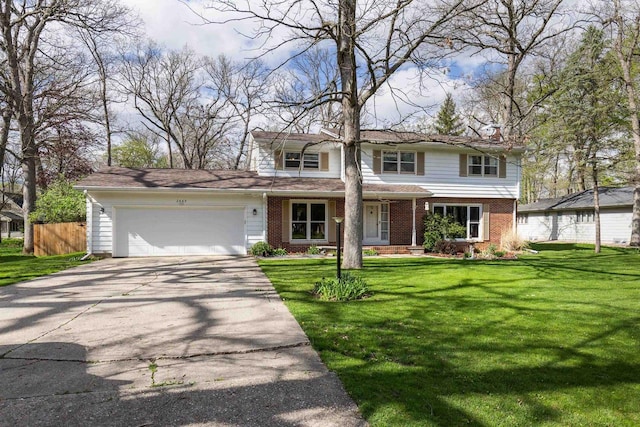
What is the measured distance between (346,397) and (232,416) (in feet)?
3.05

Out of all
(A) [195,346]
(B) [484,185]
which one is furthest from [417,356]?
(B) [484,185]

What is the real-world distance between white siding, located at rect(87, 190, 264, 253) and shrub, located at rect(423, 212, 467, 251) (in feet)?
24.1

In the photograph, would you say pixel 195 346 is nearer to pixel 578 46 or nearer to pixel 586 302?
pixel 586 302

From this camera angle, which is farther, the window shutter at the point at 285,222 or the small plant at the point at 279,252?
the window shutter at the point at 285,222

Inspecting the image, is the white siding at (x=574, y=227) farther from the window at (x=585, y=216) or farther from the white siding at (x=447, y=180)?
the white siding at (x=447, y=180)

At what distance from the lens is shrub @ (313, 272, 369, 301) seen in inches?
268

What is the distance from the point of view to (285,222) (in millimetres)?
16125

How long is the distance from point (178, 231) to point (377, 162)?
9.03m

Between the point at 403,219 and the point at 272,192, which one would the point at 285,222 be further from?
the point at 403,219

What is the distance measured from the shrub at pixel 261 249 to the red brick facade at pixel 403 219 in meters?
0.69

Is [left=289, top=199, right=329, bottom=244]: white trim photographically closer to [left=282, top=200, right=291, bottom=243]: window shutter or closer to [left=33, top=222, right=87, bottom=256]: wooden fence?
[left=282, top=200, right=291, bottom=243]: window shutter

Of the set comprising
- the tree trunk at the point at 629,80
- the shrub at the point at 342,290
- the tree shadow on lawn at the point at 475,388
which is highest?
the tree trunk at the point at 629,80

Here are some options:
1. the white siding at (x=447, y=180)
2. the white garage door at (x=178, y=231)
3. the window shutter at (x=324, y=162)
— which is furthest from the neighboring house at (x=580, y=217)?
the white garage door at (x=178, y=231)

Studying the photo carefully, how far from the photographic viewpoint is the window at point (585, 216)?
81.5 feet
